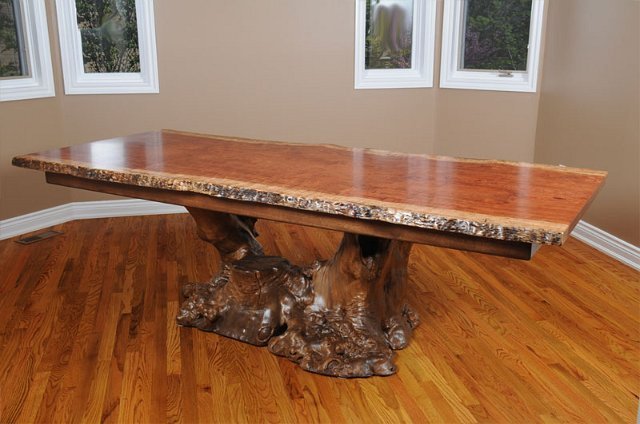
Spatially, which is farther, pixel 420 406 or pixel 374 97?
pixel 374 97

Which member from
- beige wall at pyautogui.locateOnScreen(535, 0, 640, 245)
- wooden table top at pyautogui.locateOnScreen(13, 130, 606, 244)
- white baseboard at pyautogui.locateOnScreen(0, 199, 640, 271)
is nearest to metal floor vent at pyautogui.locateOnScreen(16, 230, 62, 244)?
white baseboard at pyautogui.locateOnScreen(0, 199, 640, 271)

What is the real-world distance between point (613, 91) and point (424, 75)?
1.37 meters

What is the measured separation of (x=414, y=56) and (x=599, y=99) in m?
1.42

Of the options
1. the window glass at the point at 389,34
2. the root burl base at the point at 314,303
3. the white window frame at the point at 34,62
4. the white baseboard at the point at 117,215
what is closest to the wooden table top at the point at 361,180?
the root burl base at the point at 314,303

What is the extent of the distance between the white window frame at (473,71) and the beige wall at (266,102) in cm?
6

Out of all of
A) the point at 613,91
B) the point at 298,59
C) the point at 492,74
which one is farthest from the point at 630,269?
the point at 298,59

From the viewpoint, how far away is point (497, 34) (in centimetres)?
437

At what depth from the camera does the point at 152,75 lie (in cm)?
411

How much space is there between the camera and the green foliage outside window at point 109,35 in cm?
407

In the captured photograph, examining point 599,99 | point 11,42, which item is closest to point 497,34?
point 599,99

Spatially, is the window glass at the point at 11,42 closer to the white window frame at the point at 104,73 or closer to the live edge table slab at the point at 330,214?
the white window frame at the point at 104,73

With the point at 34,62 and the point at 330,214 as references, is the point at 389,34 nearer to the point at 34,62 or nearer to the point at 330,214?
the point at 34,62

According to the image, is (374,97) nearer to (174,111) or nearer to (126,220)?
(174,111)

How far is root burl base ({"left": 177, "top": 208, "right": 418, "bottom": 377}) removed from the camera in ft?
7.94
